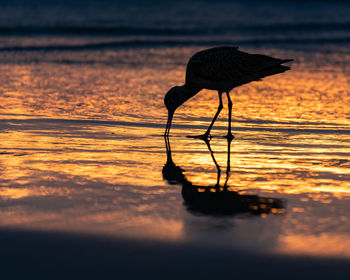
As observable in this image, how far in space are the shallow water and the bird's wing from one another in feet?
2.30

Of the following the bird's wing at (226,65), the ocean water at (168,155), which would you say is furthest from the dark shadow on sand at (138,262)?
the bird's wing at (226,65)

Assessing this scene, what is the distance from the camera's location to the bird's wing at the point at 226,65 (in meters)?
8.22

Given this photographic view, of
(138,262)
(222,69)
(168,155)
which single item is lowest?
(138,262)

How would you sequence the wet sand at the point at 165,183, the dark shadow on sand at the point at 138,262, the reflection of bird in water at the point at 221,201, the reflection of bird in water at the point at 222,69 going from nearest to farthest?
the dark shadow on sand at the point at 138,262 < the wet sand at the point at 165,183 < the reflection of bird in water at the point at 221,201 < the reflection of bird in water at the point at 222,69

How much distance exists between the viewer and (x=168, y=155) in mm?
6562

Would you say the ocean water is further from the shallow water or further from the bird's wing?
the bird's wing

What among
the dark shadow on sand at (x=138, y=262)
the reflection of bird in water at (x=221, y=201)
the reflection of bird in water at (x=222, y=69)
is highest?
the reflection of bird in water at (x=222, y=69)

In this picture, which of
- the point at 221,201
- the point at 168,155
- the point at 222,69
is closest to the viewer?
the point at 221,201

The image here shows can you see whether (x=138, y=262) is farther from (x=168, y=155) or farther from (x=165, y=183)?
(x=168, y=155)

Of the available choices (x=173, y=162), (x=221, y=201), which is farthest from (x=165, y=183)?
(x=173, y=162)

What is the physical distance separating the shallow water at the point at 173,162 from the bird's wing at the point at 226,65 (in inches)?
27.6

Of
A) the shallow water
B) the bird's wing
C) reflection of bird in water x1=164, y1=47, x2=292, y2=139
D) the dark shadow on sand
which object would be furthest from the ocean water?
the bird's wing

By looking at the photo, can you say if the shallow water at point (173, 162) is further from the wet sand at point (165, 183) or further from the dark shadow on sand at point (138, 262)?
the dark shadow on sand at point (138, 262)

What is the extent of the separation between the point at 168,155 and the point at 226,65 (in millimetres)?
2175
